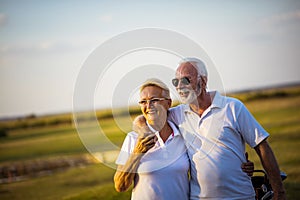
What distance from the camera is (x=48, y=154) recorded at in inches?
856

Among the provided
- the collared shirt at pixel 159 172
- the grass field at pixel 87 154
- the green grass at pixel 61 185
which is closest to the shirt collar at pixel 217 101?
the collared shirt at pixel 159 172

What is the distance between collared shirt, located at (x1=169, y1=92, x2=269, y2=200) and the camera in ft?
11.2

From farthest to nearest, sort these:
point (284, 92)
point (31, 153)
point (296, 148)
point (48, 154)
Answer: point (284, 92) → point (31, 153) → point (48, 154) → point (296, 148)

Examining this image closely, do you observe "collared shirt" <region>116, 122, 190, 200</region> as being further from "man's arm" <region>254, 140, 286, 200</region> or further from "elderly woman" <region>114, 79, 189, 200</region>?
"man's arm" <region>254, 140, 286, 200</region>

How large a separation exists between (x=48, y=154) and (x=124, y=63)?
1891 centimetres

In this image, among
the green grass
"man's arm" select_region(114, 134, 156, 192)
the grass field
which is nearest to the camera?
"man's arm" select_region(114, 134, 156, 192)

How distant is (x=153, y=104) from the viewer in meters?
3.35

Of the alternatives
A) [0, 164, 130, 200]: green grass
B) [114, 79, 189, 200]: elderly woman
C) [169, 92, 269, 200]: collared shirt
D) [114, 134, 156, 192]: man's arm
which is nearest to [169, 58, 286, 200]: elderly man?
[169, 92, 269, 200]: collared shirt

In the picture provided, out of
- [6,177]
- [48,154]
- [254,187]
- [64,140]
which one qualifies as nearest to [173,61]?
[254,187]

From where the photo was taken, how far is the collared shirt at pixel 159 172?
3352 mm

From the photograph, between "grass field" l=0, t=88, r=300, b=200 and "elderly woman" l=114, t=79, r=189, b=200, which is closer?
"elderly woman" l=114, t=79, r=189, b=200

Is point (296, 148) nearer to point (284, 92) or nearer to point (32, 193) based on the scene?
point (32, 193)

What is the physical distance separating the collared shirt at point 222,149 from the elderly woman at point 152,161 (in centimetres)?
14

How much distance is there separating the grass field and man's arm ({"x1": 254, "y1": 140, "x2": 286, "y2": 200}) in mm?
1053
